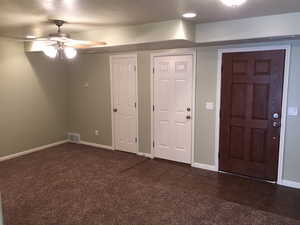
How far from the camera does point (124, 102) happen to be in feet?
18.0

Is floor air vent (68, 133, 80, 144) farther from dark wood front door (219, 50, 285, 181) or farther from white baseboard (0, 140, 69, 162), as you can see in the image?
dark wood front door (219, 50, 285, 181)

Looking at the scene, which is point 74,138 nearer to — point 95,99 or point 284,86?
point 95,99

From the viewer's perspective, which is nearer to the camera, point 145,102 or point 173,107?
point 173,107

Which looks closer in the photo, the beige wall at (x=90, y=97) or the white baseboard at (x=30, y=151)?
the white baseboard at (x=30, y=151)

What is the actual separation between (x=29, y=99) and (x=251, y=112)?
451cm

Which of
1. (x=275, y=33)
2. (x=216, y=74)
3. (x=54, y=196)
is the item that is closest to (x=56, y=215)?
(x=54, y=196)

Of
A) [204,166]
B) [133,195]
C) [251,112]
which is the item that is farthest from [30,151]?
[251,112]

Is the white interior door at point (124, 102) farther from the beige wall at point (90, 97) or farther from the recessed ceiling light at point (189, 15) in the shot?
the recessed ceiling light at point (189, 15)

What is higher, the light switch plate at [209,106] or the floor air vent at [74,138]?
the light switch plate at [209,106]

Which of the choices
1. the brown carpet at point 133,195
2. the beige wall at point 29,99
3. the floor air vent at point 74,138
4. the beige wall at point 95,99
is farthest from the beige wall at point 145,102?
the brown carpet at point 133,195

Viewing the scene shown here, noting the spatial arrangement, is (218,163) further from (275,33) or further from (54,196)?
(54,196)

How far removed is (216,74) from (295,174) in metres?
1.99

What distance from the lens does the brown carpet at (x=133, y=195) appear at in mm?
3037

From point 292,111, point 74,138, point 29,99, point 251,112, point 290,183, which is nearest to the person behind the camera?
point 292,111
